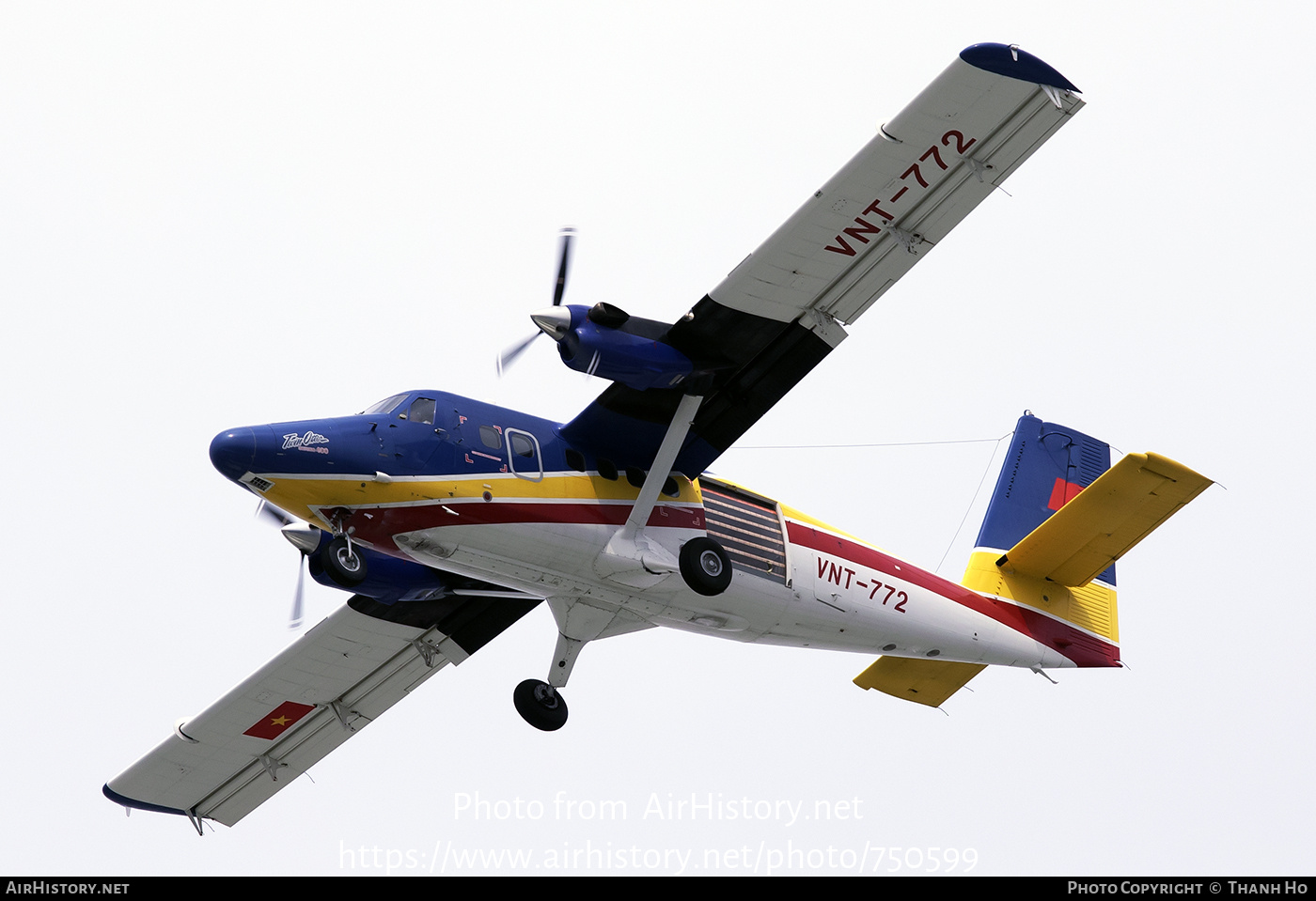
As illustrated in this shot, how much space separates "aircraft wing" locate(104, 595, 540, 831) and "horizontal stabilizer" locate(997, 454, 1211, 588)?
684 cm

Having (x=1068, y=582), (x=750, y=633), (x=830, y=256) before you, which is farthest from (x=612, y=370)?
(x=1068, y=582)

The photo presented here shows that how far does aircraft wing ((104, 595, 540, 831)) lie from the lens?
2069 cm

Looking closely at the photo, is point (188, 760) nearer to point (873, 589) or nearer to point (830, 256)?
point (873, 589)

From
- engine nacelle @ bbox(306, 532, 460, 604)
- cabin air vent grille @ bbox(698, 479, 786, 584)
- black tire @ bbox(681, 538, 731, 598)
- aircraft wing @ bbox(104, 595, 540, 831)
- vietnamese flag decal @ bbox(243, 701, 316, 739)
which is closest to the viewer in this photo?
black tire @ bbox(681, 538, 731, 598)

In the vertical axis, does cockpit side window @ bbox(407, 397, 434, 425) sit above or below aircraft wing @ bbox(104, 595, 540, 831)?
above

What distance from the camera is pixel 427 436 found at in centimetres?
1695

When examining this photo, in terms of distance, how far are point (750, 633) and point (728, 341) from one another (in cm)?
377

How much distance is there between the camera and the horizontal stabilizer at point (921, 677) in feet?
70.1

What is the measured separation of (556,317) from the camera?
1672 centimetres

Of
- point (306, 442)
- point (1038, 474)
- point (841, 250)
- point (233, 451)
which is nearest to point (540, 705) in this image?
point (306, 442)

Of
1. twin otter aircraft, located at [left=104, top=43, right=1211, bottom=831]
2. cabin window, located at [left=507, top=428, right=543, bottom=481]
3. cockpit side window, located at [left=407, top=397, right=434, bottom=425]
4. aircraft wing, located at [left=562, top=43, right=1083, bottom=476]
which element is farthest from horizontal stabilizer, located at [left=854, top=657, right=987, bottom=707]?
cockpit side window, located at [left=407, top=397, right=434, bottom=425]

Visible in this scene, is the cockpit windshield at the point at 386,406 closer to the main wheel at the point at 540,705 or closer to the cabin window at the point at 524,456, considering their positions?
the cabin window at the point at 524,456

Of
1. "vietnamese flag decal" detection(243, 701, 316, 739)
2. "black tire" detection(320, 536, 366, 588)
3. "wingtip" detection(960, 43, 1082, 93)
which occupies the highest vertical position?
"wingtip" detection(960, 43, 1082, 93)

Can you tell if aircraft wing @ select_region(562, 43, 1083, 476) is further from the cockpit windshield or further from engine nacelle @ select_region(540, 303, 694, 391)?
the cockpit windshield
